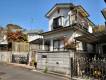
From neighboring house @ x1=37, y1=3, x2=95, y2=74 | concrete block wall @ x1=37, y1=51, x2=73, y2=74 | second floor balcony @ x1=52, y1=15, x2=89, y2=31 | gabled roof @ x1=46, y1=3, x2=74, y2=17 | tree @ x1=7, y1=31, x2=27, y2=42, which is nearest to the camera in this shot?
concrete block wall @ x1=37, y1=51, x2=73, y2=74

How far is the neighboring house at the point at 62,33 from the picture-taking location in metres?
15.7

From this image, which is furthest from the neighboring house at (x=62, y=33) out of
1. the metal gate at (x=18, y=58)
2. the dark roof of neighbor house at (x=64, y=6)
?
the metal gate at (x=18, y=58)

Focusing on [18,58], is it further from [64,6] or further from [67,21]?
[64,6]

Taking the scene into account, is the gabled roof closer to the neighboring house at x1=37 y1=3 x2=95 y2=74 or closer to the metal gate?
the neighboring house at x1=37 y1=3 x2=95 y2=74

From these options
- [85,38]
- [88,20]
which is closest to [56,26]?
[88,20]

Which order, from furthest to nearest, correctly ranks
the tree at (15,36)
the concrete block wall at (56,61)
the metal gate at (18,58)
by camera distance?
1. the tree at (15,36)
2. the metal gate at (18,58)
3. the concrete block wall at (56,61)

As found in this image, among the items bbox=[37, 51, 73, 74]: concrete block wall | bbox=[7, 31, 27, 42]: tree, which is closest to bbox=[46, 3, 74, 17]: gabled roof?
bbox=[7, 31, 27, 42]: tree

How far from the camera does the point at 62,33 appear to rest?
888 inches

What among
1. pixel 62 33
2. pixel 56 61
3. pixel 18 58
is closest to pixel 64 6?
pixel 62 33

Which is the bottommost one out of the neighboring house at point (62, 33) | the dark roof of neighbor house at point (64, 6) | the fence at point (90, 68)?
the fence at point (90, 68)

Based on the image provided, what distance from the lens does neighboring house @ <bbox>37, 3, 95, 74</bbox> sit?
1566cm

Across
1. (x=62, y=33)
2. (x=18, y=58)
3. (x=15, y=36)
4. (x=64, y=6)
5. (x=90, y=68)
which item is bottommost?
(x=90, y=68)

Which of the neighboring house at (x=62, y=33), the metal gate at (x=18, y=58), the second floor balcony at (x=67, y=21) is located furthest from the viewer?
the metal gate at (x=18, y=58)

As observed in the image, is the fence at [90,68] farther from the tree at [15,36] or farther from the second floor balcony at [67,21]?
the tree at [15,36]
